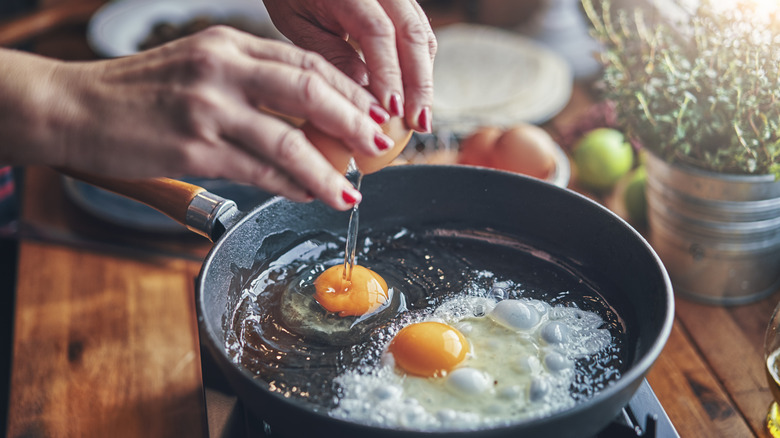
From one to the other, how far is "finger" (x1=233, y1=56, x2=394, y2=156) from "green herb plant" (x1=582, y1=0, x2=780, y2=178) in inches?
29.4

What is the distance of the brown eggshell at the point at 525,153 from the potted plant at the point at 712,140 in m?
0.26

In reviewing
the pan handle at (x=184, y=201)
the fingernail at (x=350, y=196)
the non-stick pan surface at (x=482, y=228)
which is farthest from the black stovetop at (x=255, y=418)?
the fingernail at (x=350, y=196)

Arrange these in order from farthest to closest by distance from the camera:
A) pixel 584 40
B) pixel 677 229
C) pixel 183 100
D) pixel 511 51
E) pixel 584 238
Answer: pixel 584 40, pixel 511 51, pixel 677 229, pixel 584 238, pixel 183 100

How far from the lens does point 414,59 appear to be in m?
0.96

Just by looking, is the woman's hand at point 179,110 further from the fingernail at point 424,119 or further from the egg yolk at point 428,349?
the egg yolk at point 428,349

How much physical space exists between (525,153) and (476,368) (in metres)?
0.84

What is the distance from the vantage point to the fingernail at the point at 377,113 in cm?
85

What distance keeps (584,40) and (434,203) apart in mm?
1534

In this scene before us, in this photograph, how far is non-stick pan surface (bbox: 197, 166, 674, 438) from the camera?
75 cm

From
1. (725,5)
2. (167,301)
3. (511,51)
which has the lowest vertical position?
(167,301)

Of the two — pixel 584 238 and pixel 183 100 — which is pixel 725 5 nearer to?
pixel 584 238

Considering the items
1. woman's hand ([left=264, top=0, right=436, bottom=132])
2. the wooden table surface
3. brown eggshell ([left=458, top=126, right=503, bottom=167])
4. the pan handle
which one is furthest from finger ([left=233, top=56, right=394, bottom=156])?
brown eggshell ([left=458, top=126, right=503, bottom=167])

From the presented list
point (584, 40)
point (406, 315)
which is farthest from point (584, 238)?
→ point (584, 40)

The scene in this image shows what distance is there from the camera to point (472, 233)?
124 centimetres
